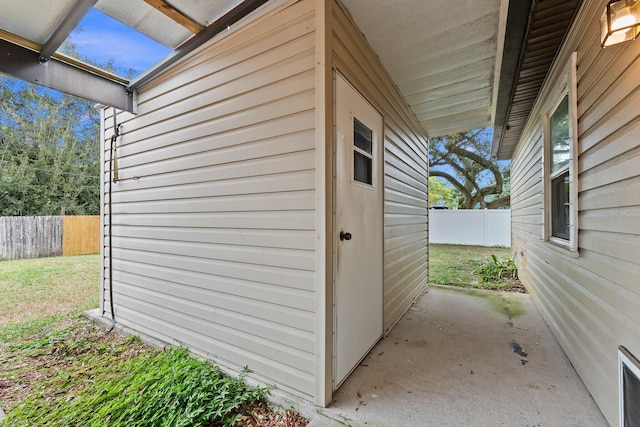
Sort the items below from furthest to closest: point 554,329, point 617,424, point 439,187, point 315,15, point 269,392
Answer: point 439,187, point 554,329, point 269,392, point 315,15, point 617,424

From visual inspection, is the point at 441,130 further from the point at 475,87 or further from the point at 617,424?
the point at 617,424

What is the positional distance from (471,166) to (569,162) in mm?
11468

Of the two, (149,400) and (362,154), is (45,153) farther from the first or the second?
(362,154)

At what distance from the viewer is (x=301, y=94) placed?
5.77 ft

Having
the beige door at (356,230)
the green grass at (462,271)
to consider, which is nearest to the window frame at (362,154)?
the beige door at (356,230)

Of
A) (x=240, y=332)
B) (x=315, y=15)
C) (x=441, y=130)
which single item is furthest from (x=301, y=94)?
(x=441, y=130)

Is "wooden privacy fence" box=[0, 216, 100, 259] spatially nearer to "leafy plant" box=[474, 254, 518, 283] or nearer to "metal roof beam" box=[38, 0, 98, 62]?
"metal roof beam" box=[38, 0, 98, 62]

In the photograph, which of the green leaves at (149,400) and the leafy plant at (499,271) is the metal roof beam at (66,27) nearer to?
the green leaves at (149,400)

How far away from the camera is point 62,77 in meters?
2.49

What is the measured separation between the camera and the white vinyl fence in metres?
9.94

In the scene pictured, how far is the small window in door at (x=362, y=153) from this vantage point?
85.1 inches

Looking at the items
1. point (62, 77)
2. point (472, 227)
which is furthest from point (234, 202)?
point (472, 227)

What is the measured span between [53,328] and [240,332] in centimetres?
286

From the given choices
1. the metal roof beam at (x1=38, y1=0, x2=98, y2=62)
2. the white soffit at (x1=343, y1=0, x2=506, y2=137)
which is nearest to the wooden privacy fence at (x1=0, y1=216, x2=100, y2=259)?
the metal roof beam at (x1=38, y1=0, x2=98, y2=62)
